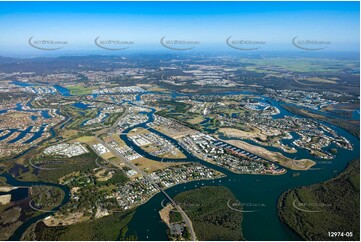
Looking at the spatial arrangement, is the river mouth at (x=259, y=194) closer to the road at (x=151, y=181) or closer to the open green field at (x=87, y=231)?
the open green field at (x=87, y=231)

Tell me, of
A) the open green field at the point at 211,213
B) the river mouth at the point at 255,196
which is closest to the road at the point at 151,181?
the open green field at the point at 211,213

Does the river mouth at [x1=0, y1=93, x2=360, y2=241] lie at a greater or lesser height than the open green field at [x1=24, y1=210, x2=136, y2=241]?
lesser

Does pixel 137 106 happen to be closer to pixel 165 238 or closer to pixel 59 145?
pixel 59 145

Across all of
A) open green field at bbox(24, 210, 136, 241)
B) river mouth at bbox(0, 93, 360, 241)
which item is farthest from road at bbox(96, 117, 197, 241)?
open green field at bbox(24, 210, 136, 241)

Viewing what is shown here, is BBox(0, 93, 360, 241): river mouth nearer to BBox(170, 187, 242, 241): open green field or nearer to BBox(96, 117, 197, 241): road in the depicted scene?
BBox(170, 187, 242, 241): open green field

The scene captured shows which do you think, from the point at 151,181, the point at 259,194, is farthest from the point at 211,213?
the point at 151,181

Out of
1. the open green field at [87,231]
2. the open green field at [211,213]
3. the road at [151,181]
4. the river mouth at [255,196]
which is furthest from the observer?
the road at [151,181]

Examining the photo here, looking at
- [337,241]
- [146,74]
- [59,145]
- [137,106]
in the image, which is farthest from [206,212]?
[146,74]

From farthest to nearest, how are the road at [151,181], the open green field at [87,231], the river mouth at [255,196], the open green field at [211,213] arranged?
the road at [151,181], the river mouth at [255,196], the open green field at [211,213], the open green field at [87,231]

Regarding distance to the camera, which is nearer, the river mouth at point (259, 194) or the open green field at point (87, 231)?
the open green field at point (87, 231)

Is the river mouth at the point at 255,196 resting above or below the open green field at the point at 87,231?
below

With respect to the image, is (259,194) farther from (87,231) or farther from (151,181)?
(87,231)

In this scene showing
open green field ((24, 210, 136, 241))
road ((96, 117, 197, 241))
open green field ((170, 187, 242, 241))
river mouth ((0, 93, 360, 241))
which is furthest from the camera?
road ((96, 117, 197, 241))
